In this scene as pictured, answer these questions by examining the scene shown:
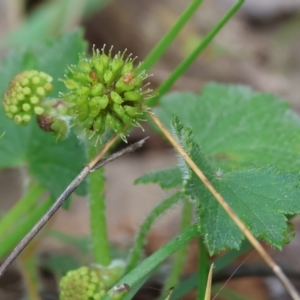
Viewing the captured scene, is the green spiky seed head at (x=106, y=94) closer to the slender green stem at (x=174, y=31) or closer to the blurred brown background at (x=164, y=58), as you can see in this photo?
the slender green stem at (x=174, y=31)

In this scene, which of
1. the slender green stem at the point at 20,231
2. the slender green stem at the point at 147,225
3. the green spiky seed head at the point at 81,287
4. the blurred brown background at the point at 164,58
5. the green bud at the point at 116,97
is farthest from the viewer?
the blurred brown background at the point at 164,58

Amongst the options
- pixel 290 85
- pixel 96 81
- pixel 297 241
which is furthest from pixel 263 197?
pixel 290 85

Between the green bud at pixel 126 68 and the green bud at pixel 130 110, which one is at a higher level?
the green bud at pixel 126 68

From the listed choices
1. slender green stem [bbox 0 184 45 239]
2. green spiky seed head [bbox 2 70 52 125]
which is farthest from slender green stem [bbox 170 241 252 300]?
green spiky seed head [bbox 2 70 52 125]

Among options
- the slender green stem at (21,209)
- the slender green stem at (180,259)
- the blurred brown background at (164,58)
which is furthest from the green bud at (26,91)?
the blurred brown background at (164,58)

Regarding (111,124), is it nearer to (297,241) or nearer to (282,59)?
(297,241)

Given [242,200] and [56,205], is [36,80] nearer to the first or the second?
[56,205]
